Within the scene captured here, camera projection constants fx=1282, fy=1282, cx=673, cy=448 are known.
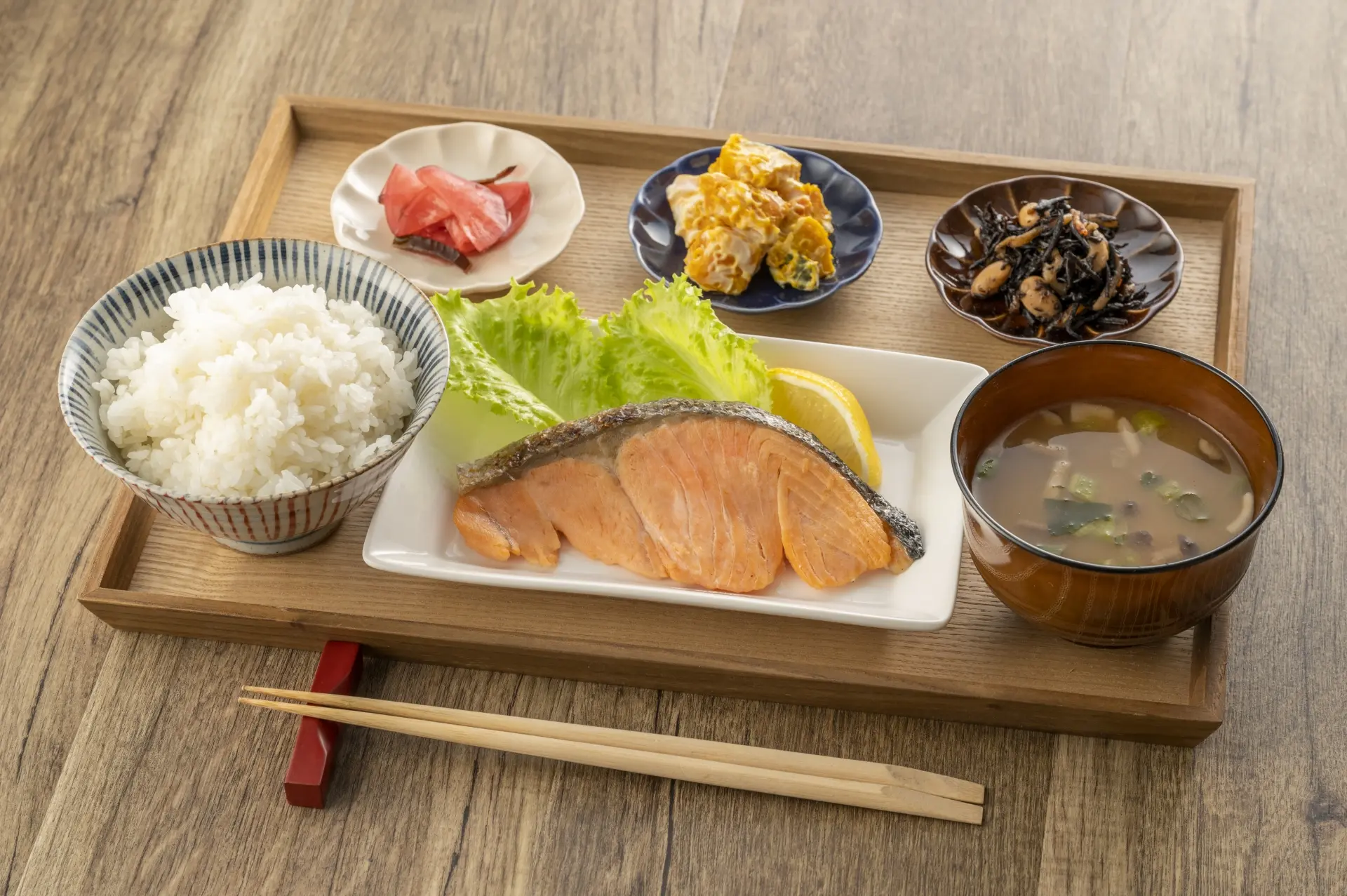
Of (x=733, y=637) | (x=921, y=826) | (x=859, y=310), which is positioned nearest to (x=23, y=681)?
(x=733, y=637)

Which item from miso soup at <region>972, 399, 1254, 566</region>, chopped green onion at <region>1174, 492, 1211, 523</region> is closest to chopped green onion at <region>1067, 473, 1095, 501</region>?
miso soup at <region>972, 399, 1254, 566</region>

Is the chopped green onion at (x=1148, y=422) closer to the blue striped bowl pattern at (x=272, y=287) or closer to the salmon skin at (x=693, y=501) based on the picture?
the salmon skin at (x=693, y=501)

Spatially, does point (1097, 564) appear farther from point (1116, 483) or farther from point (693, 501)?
point (693, 501)

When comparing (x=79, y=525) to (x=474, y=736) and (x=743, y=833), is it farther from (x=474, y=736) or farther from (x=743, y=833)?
(x=743, y=833)

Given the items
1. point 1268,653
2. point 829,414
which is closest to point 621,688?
point 829,414

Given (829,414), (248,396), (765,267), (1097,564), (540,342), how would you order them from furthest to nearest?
1. (765,267)
2. (540,342)
3. (829,414)
4. (248,396)
5. (1097,564)
